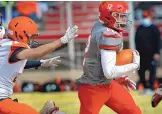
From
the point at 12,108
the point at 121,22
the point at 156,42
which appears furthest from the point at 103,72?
the point at 156,42

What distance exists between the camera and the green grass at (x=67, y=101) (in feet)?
33.2

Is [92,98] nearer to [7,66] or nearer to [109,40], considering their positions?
[109,40]

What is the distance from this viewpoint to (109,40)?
688cm

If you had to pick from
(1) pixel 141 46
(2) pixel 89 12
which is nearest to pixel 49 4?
(2) pixel 89 12

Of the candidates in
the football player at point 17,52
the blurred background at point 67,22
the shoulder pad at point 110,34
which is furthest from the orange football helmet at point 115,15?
the blurred background at point 67,22

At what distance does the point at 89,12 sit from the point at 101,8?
27.6 feet

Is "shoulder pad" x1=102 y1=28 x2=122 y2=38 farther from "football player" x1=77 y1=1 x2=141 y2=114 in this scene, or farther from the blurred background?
the blurred background

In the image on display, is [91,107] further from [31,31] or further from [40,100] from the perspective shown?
[40,100]

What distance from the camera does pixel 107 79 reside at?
7.14m

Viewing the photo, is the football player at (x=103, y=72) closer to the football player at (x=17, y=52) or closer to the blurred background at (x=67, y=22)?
the football player at (x=17, y=52)

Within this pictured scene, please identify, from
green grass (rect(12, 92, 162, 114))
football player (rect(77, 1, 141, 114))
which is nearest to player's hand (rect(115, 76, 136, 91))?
football player (rect(77, 1, 141, 114))

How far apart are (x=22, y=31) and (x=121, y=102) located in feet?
3.79

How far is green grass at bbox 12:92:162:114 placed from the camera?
33.2ft

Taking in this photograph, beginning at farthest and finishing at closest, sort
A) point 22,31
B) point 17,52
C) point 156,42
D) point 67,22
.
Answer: point 67,22
point 156,42
point 22,31
point 17,52
